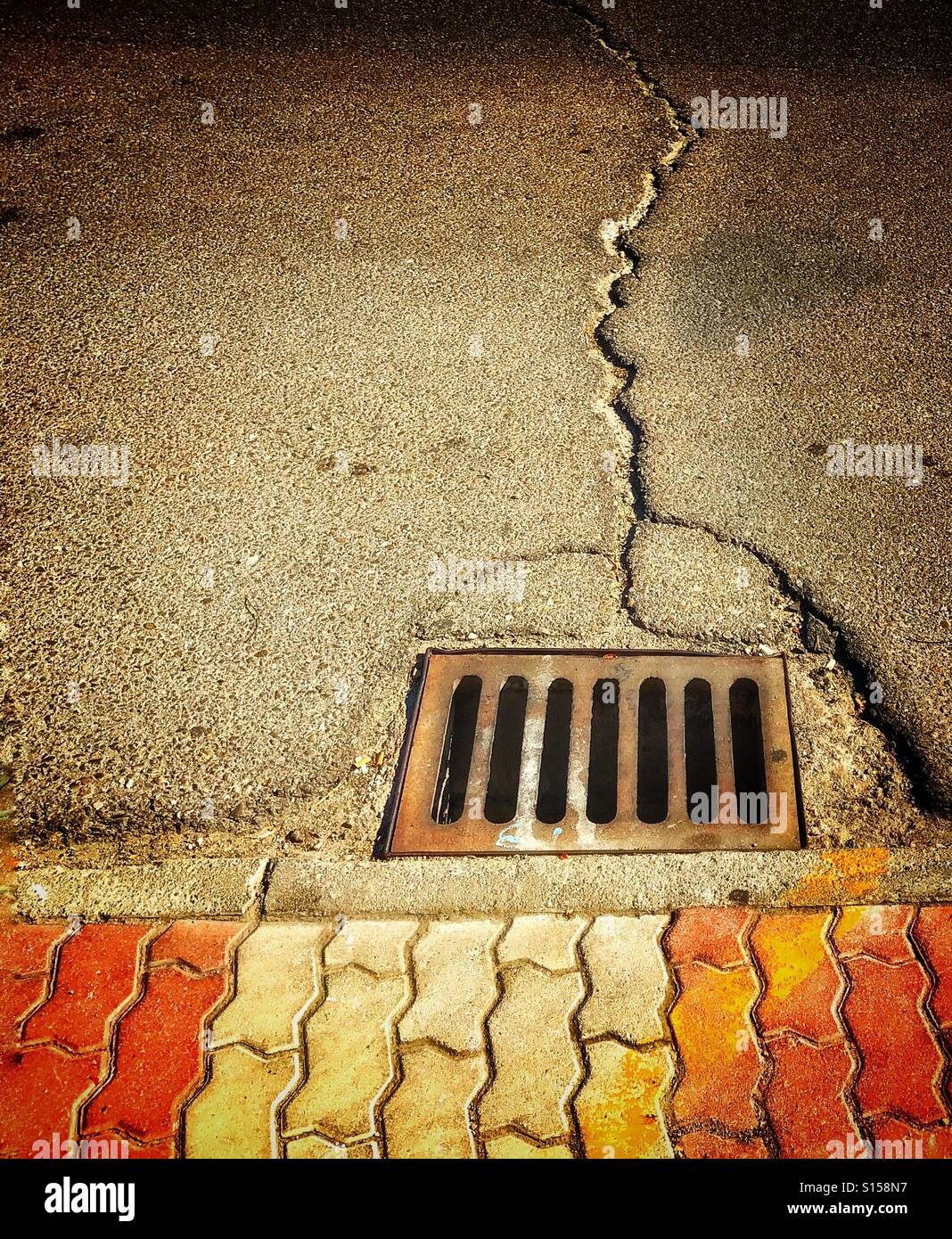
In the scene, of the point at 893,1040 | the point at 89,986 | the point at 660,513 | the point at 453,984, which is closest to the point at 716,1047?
the point at 893,1040

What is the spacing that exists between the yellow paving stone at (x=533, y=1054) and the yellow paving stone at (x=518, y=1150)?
0.02 metres

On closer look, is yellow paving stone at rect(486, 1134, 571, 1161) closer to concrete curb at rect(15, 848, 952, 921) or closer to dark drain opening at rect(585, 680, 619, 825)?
concrete curb at rect(15, 848, 952, 921)

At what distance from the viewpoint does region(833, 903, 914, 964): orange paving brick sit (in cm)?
196

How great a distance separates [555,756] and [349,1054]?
920 millimetres

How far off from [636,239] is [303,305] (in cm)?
162

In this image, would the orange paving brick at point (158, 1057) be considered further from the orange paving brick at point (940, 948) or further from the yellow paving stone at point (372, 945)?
the orange paving brick at point (940, 948)

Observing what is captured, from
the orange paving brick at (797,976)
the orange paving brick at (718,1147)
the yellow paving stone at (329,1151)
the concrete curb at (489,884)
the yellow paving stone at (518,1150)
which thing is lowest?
the yellow paving stone at (329,1151)

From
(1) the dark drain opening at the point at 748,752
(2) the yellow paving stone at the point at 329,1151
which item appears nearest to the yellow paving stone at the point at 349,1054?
(2) the yellow paving stone at the point at 329,1151

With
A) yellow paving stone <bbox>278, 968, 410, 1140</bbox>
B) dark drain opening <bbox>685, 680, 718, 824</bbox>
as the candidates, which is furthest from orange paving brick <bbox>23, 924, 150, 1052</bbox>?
dark drain opening <bbox>685, 680, 718, 824</bbox>

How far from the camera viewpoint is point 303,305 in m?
3.78

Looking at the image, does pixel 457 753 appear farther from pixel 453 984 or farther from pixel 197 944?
pixel 197 944

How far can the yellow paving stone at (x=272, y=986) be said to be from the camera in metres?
1.90

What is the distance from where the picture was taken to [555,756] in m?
2.36
